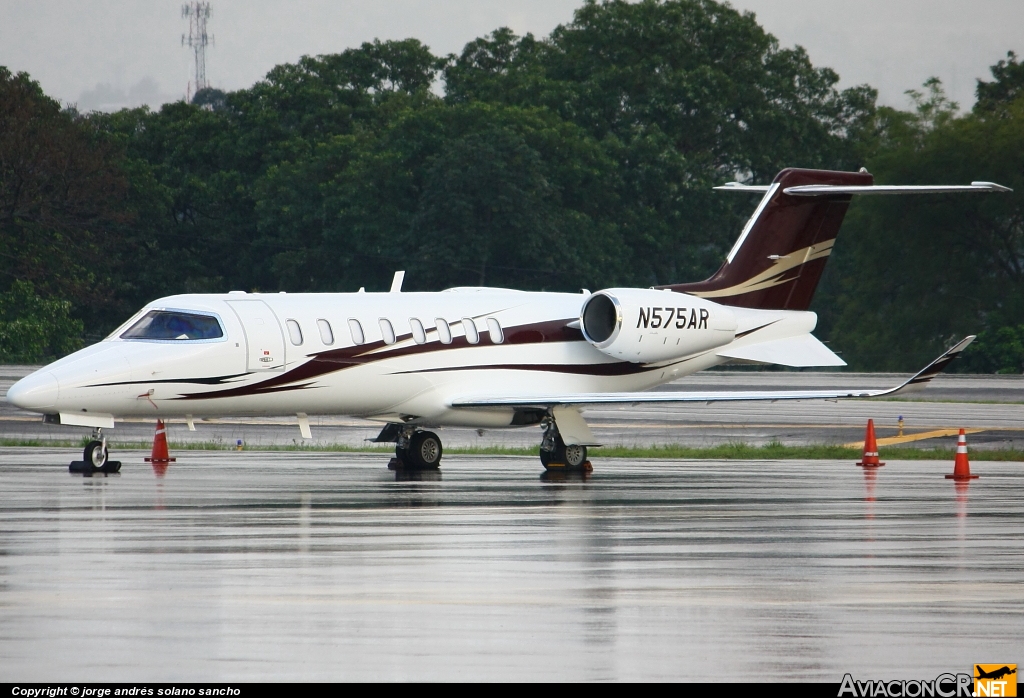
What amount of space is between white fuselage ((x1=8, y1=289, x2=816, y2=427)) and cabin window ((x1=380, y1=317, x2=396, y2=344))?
0.02 m

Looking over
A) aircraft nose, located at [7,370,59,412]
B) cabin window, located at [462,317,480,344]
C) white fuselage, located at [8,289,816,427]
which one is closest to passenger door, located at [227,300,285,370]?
white fuselage, located at [8,289,816,427]

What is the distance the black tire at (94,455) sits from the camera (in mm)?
18609

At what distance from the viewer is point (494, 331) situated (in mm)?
20719

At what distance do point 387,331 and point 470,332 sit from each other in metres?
1.32

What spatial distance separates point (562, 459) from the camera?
20312 millimetres

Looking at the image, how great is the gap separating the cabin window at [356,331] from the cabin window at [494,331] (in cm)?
202

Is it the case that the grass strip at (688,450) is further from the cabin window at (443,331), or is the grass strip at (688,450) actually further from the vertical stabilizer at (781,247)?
the cabin window at (443,331)

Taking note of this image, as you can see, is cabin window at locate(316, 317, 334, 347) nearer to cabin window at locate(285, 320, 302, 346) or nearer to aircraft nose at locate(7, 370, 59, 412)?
cabin window at locate(285, 320, 302, 346)

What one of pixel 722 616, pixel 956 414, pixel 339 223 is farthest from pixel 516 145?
pixel 722 616

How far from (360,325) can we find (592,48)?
55281mm

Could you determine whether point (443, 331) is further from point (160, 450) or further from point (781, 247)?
point (781, 247)

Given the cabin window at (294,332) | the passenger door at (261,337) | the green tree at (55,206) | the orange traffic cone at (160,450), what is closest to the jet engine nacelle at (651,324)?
the cabin window at (294,332)

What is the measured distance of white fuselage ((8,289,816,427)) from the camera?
17766 mm

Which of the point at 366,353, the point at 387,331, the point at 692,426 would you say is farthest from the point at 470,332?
the point at 692,426
